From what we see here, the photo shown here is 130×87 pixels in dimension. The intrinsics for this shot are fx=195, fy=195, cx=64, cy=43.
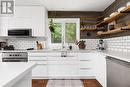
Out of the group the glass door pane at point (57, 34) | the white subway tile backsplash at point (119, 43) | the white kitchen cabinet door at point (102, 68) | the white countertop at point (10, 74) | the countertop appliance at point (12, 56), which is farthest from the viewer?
the glass door pane at point (57, 34)

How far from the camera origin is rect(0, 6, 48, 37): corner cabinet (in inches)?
237

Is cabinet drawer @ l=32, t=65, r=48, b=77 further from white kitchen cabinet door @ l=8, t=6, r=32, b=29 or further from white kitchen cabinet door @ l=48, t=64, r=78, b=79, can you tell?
white kitchen cabinet door @ l=8, t=6, r=32, b=29

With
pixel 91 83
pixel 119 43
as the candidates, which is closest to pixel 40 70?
pixel 91 83

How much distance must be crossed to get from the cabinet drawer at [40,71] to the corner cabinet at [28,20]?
1.00 meters

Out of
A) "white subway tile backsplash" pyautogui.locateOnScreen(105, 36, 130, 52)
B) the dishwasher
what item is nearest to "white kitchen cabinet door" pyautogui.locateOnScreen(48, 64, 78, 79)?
"white subway tile backsplash" pyautogui.locateOnScreen(105, 36, 130, 52)

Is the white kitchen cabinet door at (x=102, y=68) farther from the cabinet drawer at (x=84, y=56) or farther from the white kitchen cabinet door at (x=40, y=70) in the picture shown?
the white kitchen cabinet door at (x=40, y=70)

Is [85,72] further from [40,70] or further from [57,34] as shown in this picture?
[57,34]

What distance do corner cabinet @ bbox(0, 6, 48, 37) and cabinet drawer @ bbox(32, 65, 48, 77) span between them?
3.29 feet

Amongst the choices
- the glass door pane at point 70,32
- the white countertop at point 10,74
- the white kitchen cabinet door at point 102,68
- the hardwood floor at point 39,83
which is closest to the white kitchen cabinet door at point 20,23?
the glass door pane at point 70,32

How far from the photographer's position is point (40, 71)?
5.71 meters

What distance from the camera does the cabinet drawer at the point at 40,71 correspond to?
5.70 metres

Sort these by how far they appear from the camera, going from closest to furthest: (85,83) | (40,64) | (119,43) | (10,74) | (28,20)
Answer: (10,74)
(119,43)
(85,83)
(40,64)
(28,20)

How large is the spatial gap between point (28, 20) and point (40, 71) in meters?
1.62

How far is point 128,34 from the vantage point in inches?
162
